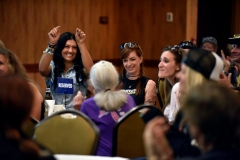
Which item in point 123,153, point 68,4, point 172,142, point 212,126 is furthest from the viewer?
point 68,4

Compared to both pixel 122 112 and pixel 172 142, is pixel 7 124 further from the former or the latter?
pixel 122 112

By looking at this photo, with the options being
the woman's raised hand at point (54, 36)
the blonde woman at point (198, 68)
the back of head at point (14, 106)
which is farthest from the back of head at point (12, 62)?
the back of head at point (14, 106)

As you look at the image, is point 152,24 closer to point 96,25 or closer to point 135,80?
point 96,25

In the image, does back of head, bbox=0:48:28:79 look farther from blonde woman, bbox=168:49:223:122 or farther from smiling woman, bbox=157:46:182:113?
blonde woman, bbox=168:49:223:122

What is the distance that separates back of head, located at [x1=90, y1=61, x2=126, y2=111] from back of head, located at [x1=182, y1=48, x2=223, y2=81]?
82cm

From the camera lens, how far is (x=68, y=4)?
8094 mm

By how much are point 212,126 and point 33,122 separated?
1.71 metres

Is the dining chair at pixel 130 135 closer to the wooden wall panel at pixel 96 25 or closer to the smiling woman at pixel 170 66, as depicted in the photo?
the smiling woman at pixel 170 66

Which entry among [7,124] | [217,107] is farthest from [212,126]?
[7,124]

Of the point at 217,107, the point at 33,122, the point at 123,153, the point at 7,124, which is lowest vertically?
the point at 123,153

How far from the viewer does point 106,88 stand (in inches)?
134

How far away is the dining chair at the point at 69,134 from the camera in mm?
2906

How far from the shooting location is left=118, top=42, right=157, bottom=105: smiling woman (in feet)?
15.0

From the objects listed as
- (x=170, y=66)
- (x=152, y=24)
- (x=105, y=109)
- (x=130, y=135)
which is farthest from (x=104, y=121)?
(x=152, y=24)
